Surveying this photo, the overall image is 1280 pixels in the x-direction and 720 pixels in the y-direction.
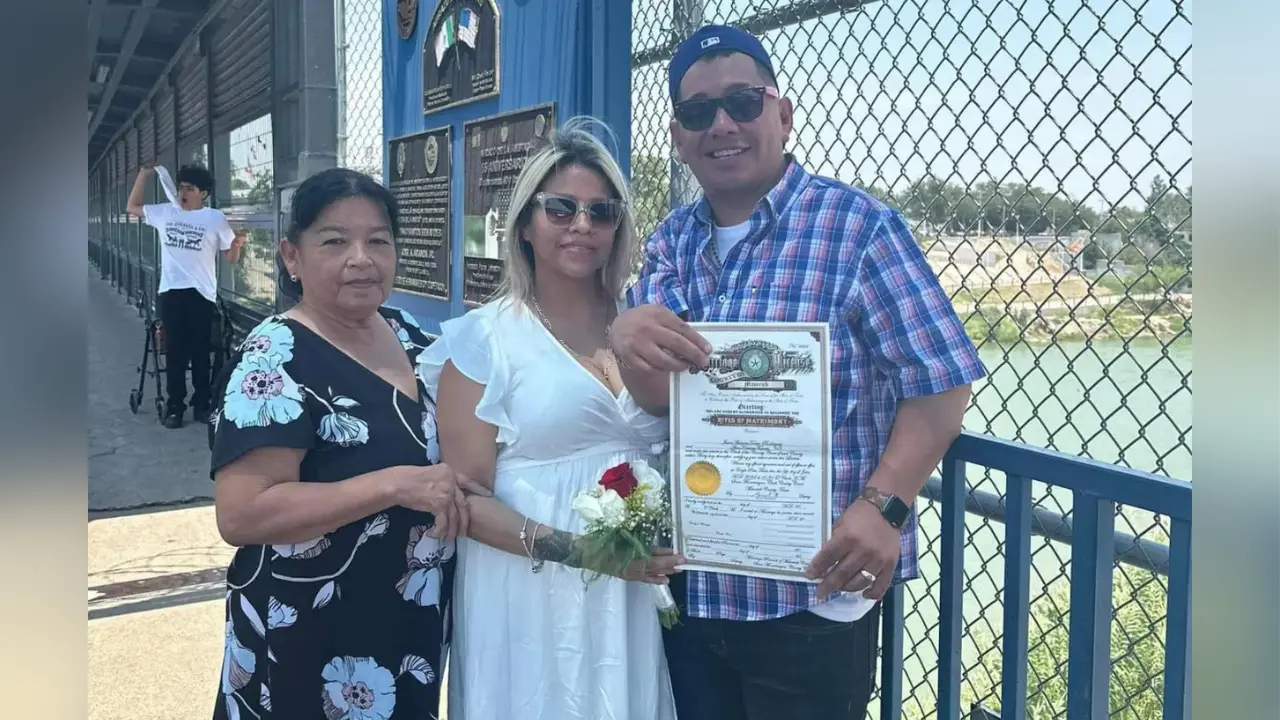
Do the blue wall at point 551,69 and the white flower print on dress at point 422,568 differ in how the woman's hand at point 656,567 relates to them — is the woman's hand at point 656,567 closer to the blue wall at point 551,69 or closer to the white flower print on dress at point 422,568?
the white flower print on dress at point 422,568

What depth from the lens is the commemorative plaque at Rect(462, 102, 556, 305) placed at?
4023mm

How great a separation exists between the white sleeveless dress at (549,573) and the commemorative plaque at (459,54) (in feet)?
8.30

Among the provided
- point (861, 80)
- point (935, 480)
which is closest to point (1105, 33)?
point (861, 80)

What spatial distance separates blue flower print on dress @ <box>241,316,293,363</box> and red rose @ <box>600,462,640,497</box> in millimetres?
826

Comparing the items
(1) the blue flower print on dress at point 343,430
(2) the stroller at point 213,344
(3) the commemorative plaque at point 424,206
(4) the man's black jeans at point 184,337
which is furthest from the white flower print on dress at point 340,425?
(2) the stroller at point 213,344

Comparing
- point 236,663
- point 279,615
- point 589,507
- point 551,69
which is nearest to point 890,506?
point 589,507

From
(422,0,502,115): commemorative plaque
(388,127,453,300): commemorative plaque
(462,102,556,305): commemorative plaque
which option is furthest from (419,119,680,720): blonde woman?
(388,127,453,300): commemorative plaque

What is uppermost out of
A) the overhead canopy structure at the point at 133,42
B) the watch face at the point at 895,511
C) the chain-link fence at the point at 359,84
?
the overhead canopy structure at the point at 133,42

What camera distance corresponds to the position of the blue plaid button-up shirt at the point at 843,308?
1.82m

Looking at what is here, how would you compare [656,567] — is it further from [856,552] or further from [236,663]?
[236,663]

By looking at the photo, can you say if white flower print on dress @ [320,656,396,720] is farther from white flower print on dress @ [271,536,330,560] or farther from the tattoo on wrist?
the tattoo on wrist

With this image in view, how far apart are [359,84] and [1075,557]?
6.47 meters

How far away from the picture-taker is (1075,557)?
1.86m
